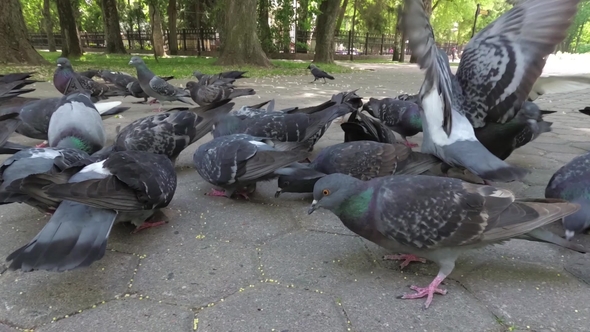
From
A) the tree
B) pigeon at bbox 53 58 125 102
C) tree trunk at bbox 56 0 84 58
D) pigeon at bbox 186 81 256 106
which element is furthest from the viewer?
tree trunk at bbox 56 0 84 58

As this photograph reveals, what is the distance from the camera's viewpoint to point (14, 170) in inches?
95.3

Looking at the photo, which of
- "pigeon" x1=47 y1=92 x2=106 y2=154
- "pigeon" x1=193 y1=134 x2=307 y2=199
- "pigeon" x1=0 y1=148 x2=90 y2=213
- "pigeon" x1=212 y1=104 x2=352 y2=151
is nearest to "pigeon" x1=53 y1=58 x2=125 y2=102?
"pigeon" x1=47 y1=92 x2=106 y2=154

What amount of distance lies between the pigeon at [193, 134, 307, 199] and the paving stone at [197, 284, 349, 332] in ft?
3.69

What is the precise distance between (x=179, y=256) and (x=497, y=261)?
180 cm

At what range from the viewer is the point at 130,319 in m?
1.71

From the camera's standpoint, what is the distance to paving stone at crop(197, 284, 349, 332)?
169cm

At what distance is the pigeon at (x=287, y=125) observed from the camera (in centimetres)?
368

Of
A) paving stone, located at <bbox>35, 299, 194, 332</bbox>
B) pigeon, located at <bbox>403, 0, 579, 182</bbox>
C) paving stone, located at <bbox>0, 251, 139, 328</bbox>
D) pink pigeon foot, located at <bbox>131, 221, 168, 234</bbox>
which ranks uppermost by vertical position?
pigeon, located at <bbox>403, 0, 579, 182</bbox>

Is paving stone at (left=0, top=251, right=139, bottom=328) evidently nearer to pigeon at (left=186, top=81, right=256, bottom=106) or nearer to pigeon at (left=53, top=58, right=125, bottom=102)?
pigeon at (left=186, top=81, right=256, bottom=106)

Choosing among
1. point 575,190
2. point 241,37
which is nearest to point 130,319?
point 575,190

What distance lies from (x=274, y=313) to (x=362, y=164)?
1481mm

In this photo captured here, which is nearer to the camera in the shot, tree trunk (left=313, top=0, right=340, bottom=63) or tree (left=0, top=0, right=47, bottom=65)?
tree (left=0, top=0, right=47, bottom=65)

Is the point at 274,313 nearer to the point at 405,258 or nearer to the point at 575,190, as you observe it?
the point at 405,258

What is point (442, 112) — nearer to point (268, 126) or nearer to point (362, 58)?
point (268, 126)
